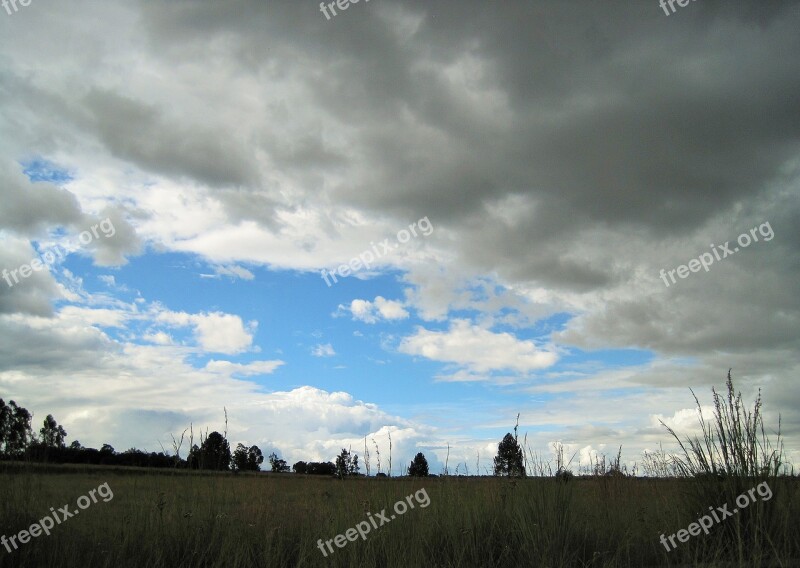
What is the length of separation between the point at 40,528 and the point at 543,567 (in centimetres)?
554

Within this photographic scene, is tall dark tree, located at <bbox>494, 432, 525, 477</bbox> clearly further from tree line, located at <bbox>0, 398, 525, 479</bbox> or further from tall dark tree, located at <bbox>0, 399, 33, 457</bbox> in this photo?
tall dark tree, located at <bbox>0, 399, 33, 457</bbox>

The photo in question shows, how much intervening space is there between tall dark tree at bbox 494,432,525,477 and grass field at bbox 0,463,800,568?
0.59 m

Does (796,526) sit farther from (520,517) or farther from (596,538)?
(520,517)

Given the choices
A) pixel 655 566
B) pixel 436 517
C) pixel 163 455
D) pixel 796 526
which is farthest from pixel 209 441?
pixel 796 526
